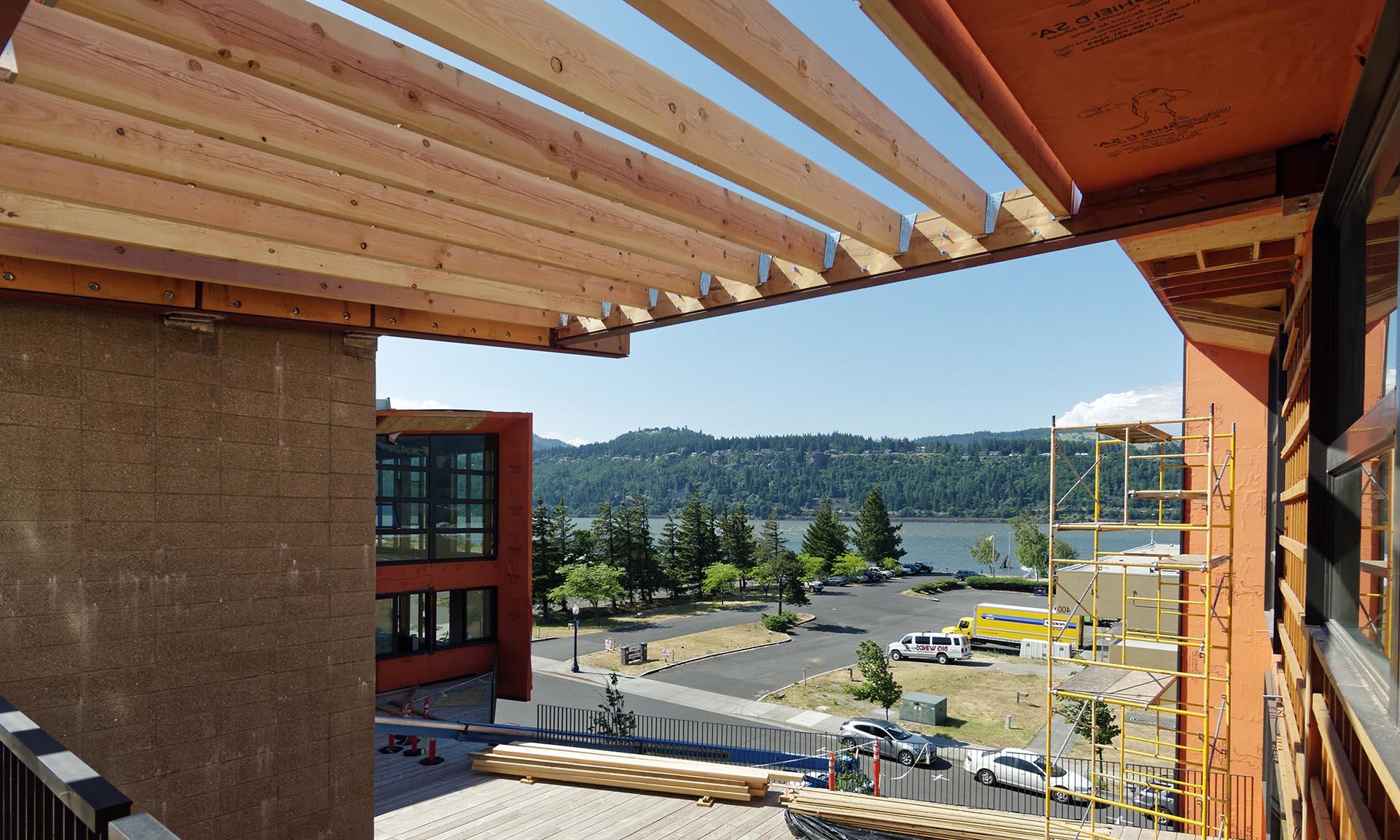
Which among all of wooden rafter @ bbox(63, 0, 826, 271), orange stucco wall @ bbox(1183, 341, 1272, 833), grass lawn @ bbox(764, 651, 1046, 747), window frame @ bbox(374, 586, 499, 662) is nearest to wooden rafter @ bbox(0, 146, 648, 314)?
wooden rafter @ bbox(63, 0, 826, 271)

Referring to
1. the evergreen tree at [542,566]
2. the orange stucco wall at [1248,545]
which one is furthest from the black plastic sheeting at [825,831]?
the evergreen tree at [542,566]

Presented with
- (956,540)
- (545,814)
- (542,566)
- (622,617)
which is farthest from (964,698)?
(956,540)

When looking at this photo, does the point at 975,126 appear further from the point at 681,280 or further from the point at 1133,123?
the point at 681,280

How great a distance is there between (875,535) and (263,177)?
62.9m

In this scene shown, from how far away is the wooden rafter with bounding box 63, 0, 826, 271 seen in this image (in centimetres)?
259

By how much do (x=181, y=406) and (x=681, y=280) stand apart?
4.22m

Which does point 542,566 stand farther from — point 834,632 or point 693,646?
point 834,632

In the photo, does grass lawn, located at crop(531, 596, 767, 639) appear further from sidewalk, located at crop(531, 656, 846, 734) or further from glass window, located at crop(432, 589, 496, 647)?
glass window, located at crop(432, 589, 496, 647)

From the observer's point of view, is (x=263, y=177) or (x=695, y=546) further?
(x=695, y=546)

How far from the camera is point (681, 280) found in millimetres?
5770

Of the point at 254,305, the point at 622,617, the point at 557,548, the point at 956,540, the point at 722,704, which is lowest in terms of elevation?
the point at 956,540

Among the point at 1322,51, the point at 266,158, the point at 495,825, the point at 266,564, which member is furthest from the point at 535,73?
the point at 495,825

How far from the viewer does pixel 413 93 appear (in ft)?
10.2

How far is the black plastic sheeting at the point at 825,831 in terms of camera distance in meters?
8.18
